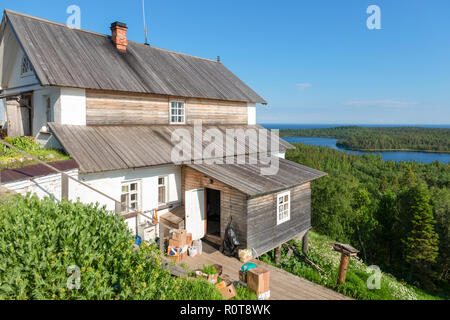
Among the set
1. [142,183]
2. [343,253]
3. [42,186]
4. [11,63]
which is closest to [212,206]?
[142,183]

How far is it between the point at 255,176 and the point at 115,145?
6622 millimetres

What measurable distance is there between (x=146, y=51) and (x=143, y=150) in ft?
30.3

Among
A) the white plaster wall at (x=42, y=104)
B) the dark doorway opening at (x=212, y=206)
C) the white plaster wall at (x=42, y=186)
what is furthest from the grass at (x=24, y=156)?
the dark doorway opening at (x=212, y=206)

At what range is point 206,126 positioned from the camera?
19047 millimetres

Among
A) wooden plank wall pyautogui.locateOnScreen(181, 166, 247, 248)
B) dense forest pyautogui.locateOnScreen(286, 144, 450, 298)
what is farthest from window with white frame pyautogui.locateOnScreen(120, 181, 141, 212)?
dense forest pyautogui.locateOnScreen(286, 144, 450, 298)

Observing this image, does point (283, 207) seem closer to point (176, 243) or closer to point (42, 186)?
point (176, 243)

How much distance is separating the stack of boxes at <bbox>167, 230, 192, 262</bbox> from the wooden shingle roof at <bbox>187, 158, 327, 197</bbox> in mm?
2765

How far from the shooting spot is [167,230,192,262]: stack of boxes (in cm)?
1109

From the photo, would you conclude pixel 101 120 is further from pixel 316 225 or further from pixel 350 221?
pixel 350 221

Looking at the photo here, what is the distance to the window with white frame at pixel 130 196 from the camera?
12.4m

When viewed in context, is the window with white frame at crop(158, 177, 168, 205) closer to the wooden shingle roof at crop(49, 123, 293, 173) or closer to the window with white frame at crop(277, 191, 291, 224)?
the wooden shingle roof at crop(49, 123, 293, 173)

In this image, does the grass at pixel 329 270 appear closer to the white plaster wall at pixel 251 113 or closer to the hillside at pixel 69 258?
the hillside at pixel 69 258

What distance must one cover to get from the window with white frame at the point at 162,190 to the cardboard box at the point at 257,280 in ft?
21.2

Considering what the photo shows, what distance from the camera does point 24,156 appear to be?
9898 mm
